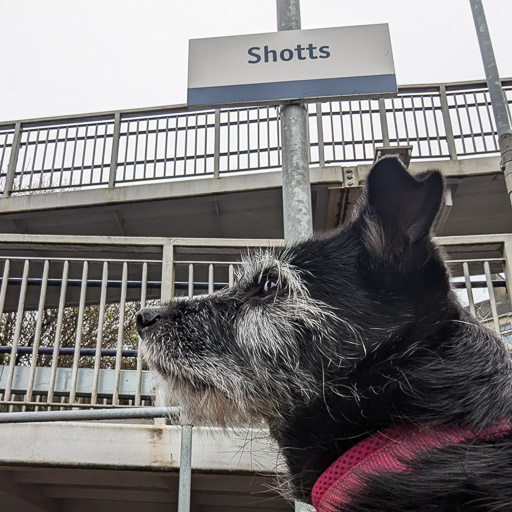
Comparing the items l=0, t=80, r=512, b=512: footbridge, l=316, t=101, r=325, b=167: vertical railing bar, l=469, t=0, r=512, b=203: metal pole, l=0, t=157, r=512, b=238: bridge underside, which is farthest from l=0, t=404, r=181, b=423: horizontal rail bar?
l=316, t=101, r=325, b=167: vertical railing bar

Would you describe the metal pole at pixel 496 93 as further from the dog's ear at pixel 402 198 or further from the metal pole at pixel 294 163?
the dog's ear at pixel 402 198

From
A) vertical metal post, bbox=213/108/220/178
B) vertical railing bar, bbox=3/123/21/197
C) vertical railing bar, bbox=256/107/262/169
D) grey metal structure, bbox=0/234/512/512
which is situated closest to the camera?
grey metal structure, bbox=0/234/512/512

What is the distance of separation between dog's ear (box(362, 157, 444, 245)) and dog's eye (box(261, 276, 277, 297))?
530mm

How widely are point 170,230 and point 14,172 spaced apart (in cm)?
273

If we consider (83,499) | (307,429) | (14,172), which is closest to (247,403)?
(307,429)

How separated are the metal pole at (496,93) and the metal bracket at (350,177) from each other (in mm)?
1641

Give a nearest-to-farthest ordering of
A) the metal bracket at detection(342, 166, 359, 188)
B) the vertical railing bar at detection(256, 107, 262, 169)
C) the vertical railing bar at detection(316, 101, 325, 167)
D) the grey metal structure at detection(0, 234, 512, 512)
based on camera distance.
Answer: the grey metal structure at detection(0, 234, 512, 512), the metal bracket at detection(342, 166, 359, 188), the vertical railing bar at detection(316, 101, 325, 167), the vertical railing bar at detection(256, 107, 262, 169)

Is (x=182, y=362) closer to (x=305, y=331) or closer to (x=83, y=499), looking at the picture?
(x=305, y=331)

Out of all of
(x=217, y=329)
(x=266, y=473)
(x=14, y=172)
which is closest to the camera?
(x=217, y=329)

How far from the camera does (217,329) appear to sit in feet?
7.27

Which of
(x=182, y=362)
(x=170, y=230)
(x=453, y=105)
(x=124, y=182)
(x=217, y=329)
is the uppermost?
(x=453, y=105)

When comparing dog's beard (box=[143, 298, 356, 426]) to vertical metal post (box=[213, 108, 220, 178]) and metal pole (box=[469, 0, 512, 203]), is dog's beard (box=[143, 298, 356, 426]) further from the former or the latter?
vertical metal post (box=[213, 108, 220, 178])

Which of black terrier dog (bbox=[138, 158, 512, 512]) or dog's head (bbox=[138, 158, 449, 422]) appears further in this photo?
dog's head (bbox=[138, 158, 449, 422])

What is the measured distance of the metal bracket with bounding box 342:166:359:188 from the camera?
5953mm
